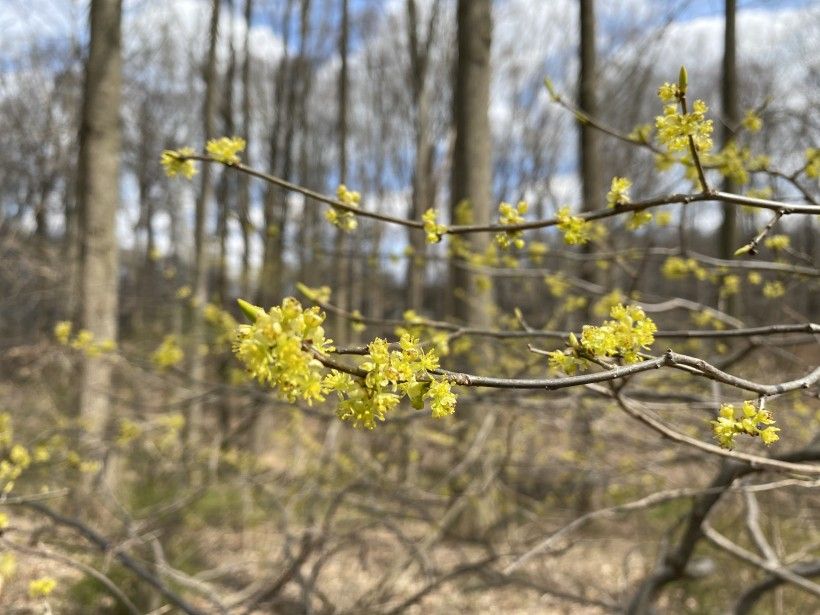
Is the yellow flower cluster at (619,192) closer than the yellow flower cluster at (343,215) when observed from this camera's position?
Yes

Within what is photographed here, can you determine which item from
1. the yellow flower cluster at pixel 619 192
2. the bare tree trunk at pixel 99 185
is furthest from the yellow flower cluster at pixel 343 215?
the bare tree trunk at pixel 99 185

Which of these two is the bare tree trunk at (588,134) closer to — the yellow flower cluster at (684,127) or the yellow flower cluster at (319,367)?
the yellow flower cluster at (684,127)

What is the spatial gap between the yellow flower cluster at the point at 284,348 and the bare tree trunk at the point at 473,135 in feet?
13.8

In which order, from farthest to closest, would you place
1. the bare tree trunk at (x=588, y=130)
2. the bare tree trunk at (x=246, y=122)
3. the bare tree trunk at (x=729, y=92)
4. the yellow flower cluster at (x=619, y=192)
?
the bare tree trunk at (x=246, y=122) → the bare tree trunk at (x=729, y=92) → the bare tree trunk at (x=588, y=130) → the yellow flower cluster at (x=619, y=192)

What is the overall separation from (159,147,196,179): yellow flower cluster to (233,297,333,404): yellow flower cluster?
1.10m

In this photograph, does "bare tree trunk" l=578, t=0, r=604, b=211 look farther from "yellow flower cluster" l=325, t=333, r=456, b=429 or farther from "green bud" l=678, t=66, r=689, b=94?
"yellow flower cluster" l=325, t=333, r=456, b=429

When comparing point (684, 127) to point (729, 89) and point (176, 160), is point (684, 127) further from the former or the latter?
point (729, 89)

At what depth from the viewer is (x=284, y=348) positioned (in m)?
0.86

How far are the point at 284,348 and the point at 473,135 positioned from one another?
473 cm

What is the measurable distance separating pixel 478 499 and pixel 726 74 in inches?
247

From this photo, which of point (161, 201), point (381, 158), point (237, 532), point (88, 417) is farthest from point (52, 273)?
point (161, 201)

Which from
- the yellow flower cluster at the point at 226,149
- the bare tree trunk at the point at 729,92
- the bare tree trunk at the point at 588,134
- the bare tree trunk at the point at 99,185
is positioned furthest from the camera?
the bare tree trunk at the point at 729,92

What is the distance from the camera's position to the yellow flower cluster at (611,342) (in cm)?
105

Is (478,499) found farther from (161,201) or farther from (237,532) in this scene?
(161,201)
